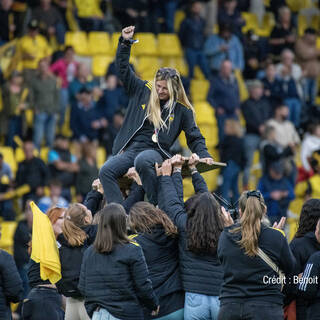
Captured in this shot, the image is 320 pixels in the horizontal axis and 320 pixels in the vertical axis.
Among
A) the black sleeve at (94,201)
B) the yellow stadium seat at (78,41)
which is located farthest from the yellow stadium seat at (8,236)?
the yellow stadium seat at (78,41)

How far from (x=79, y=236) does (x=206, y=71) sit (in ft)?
41.3

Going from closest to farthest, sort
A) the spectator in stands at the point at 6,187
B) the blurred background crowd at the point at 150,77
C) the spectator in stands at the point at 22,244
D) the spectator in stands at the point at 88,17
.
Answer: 1. the spectator in stands at the point at 22,244
2. the spectator in stands at the point at 6,187
3. the blurred background crowd at the point at 150,77
4. the spectator in stands at the point at 88,17

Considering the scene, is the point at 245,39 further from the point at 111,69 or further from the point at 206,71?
the point at 111,69

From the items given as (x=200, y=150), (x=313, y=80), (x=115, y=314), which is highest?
(x=200, y=150)

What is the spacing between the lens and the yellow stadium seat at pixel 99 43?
21.1m

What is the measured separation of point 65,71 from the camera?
19000 millimetres

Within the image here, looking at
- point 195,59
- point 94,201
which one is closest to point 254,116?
point 195,59

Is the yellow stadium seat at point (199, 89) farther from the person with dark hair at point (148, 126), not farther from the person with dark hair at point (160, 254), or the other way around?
the person with dark hair at point (160, 254)

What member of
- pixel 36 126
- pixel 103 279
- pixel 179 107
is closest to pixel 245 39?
pixel 36 126

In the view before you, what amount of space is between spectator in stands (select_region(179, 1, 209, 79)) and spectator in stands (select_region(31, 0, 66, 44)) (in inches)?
99.2

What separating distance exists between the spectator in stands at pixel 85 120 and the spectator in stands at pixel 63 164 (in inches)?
27.2

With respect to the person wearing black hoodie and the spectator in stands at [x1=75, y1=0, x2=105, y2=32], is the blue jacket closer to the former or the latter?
the spectator in stands at [x1=75, y1=0, x2=105, y2=32]

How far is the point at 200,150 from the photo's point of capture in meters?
9.33

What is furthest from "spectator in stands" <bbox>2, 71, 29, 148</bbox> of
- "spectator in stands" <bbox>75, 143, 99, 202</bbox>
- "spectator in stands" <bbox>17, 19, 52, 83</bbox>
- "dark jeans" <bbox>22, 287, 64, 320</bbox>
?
"dark jeans" <bbox>22, 287, 64, 320</bbox>
